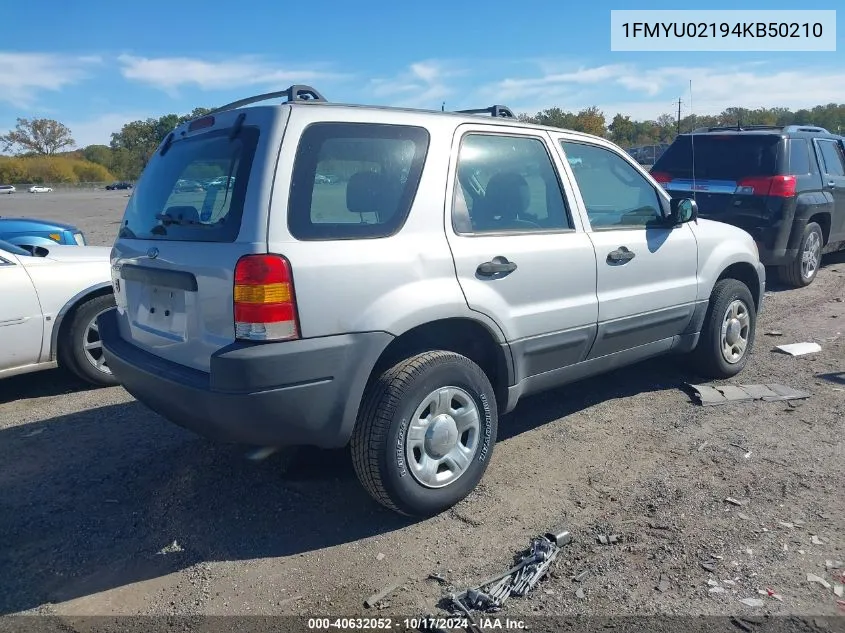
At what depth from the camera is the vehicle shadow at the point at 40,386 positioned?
18.0ft

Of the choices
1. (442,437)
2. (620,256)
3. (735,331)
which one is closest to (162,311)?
(442,437)

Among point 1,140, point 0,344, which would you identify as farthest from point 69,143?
point 0,344

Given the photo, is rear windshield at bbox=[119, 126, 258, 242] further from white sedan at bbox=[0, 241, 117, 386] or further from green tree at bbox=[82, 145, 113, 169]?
green tree at bbox=[82, 145, 113, 169]

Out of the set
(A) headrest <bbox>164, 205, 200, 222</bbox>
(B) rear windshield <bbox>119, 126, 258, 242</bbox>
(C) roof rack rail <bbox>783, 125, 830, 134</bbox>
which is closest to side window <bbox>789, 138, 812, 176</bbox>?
(C) roof rack rail <bbox>783, 125, 830, 134</bbox>

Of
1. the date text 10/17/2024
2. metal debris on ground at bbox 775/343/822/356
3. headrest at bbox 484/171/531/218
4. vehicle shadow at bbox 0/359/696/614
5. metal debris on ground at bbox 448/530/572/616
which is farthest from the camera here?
metal debris on ground at bbox 775/343/822/356

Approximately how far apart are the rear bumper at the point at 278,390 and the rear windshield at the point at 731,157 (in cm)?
676

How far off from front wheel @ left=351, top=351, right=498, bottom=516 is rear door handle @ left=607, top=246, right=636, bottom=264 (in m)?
1.17

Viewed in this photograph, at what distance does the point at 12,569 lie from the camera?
3076 mm

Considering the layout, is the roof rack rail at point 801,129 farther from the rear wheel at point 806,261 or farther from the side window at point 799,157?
the rear wheel at point 806,261

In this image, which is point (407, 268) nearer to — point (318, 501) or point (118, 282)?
point (318, 501)

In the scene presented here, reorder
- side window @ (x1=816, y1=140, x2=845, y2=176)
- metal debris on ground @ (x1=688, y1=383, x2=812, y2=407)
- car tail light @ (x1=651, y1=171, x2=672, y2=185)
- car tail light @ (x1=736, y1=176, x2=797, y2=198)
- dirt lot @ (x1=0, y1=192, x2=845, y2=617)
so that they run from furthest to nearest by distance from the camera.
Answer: side window @ (x1=816, y1=140, x2=845, y2=176) < car tail light @ (x1=651, y1=171, x2=672, y2=185) < car tail light @ (x1=736, y1=176, x2=797, y2=198) < metal debris on ground @ (x1=688, y1=383, x2=812, y2=407) < dirt lot @ (x1=0, y1=192, x2=845, y2=617)

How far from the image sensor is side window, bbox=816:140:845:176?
9125 millimetres

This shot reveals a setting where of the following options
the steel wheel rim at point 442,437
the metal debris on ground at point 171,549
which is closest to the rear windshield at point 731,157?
the steel wheel rim at point 442,437

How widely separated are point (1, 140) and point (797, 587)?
116957mm
